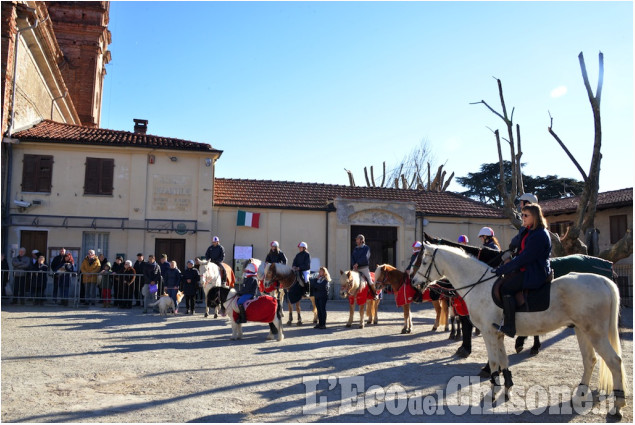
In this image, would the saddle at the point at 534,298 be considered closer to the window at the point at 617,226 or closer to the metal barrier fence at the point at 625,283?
the metal barrier fence at the point at 625,283

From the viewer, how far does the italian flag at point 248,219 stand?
21.8 metres

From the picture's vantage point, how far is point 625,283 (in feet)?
77.6

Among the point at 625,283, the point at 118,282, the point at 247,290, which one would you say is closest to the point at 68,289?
the point at 118,282

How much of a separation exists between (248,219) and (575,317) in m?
16.9

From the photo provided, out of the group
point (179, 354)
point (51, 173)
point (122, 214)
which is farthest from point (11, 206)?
point (179, 354)

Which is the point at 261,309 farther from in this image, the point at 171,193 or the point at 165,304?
the point at 171,193

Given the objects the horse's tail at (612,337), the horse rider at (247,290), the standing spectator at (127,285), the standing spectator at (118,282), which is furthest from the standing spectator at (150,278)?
the horse's tail at (612,337)

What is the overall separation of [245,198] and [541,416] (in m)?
18.2

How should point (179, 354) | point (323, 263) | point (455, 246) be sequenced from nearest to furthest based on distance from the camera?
point (455, 246)
point (179, 354)
point (323, 263)

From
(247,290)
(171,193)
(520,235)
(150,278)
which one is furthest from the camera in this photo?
(171,193)

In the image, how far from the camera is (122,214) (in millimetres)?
20219

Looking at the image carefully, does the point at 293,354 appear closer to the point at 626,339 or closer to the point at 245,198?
the point at 626,339

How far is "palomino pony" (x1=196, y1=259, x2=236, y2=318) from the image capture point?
38.5 feet

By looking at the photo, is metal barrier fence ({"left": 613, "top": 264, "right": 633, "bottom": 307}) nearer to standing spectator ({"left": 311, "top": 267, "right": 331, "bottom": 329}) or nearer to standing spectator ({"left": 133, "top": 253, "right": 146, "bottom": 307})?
standing spectator ({"left": 311, "top": 267, "right": 331, "bottom": 329})
